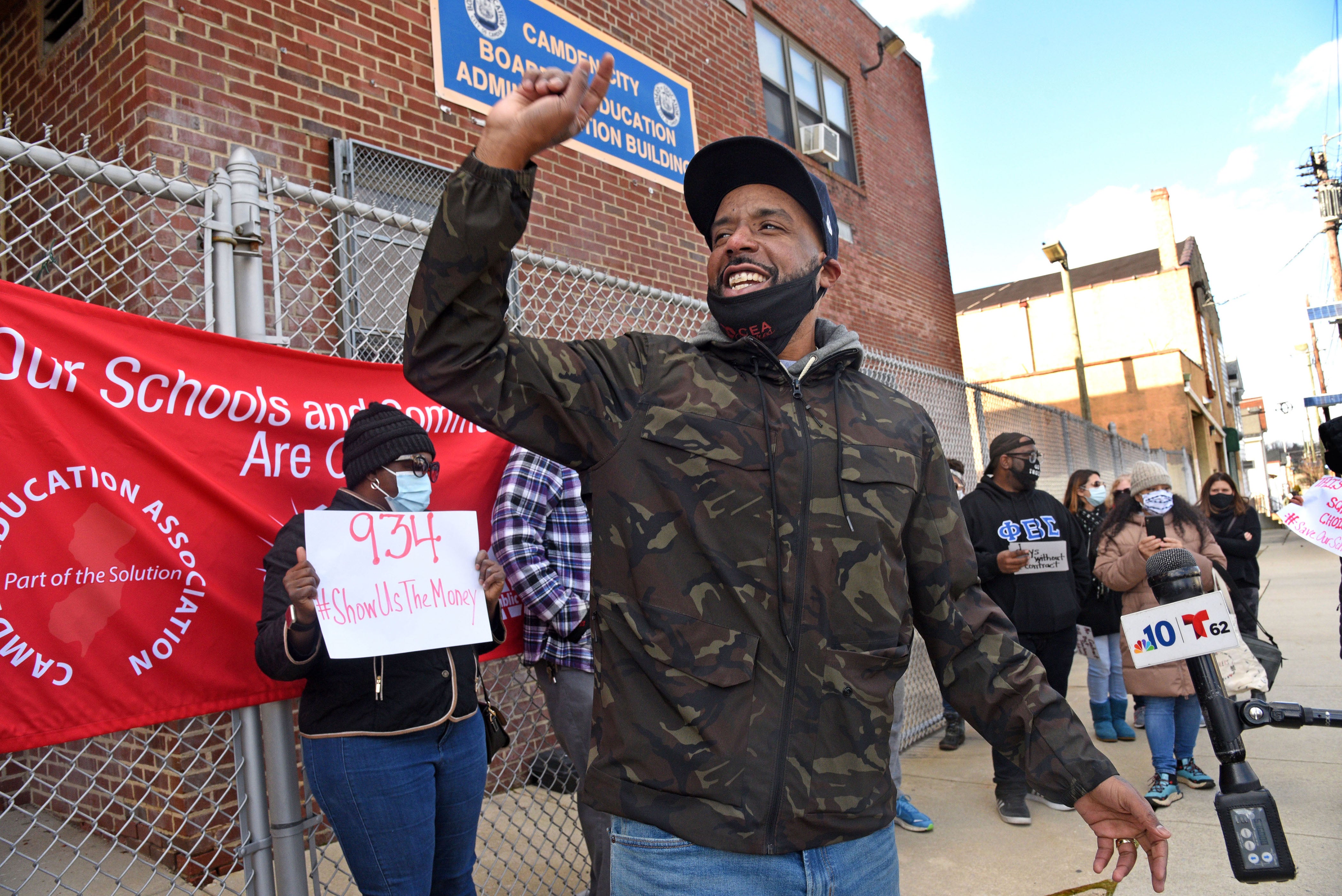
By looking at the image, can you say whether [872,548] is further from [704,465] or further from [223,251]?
[223,251]

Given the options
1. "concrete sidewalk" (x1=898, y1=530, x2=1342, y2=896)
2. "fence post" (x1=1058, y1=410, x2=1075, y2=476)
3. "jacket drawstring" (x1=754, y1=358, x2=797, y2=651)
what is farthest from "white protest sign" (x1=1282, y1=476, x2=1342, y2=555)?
"fence post" (x1=1058, y1=410, x2=1075, y2=476)

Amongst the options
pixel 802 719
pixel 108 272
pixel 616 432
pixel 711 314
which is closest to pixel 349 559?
pixel 616 432

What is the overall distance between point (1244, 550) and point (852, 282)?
17.1ft

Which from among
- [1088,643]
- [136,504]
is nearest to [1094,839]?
[1088,643]

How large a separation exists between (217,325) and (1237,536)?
25.5 ft

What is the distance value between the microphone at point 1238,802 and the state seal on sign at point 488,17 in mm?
5988

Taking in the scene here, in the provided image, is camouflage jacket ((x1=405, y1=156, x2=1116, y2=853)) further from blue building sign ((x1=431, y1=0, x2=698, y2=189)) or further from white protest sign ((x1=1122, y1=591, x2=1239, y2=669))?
blue building sign ((x1=431, y1=0, x2=698, y2=189))

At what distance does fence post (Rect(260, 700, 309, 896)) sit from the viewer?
7.97ft

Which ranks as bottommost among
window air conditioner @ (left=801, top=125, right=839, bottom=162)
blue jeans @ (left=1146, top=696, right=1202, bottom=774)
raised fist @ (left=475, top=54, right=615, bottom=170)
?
blue jeans @ (left=1146, top=696, right=1202, bottom=774)

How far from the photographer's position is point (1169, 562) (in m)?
2.32

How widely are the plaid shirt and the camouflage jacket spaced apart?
1422 mm

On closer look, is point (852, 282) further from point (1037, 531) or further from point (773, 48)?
point (1037, 531)

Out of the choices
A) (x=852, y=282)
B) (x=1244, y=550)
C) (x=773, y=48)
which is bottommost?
(x=1244, y=550)

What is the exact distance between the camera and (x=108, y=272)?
176 inches
